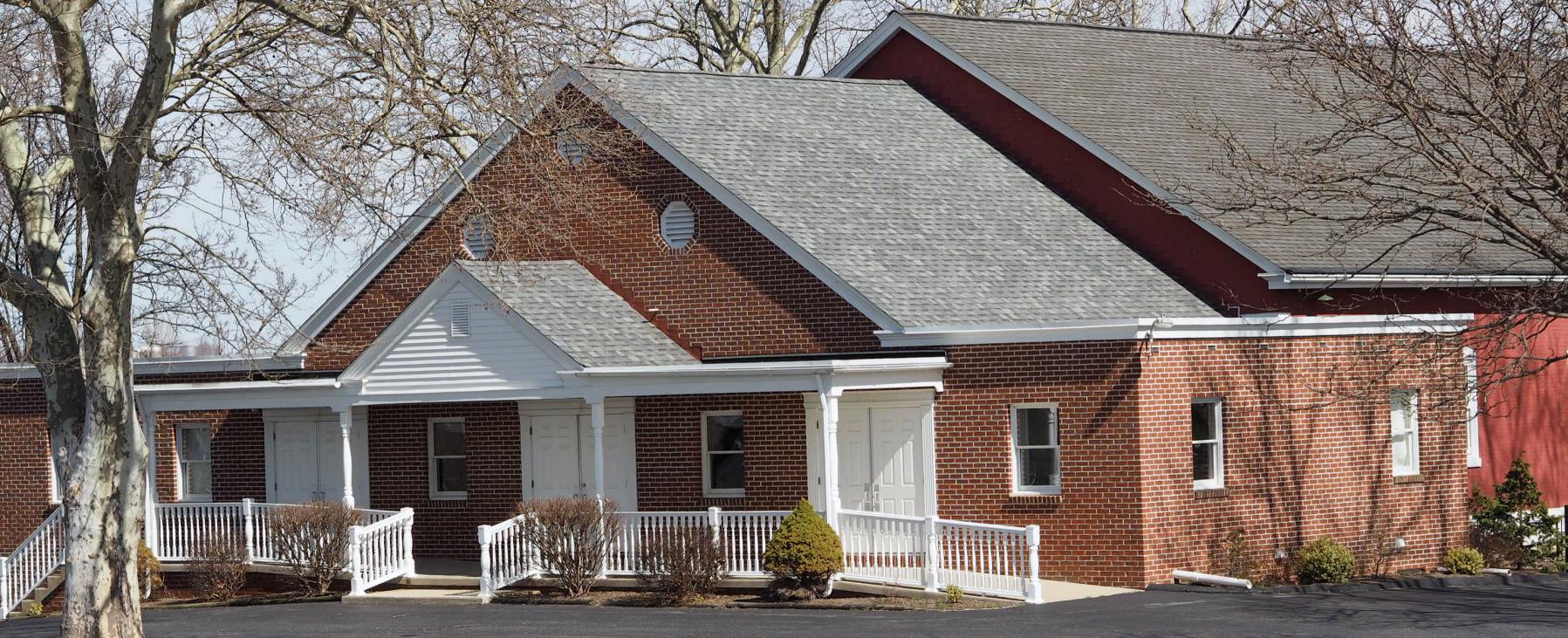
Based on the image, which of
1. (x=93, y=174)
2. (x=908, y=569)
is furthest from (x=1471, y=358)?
(x=93, y=174)

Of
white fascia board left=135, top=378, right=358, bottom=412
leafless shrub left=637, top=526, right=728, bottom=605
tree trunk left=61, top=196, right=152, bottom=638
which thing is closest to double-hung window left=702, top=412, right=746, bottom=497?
leafless shrub left=637, top=526, right=728, bottom=605

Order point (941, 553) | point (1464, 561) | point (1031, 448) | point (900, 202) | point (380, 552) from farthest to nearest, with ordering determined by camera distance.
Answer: point (900, 202), point (1464, 561), point (380, 552), point (1031, 448), point (941, 553)

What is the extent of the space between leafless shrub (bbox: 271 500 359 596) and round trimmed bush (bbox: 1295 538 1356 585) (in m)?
12.4

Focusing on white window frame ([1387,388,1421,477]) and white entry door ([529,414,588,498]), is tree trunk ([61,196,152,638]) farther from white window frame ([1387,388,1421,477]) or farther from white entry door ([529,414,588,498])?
white window frame ([1387,388,1421,477])

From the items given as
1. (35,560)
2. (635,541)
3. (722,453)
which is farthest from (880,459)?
(35,560)

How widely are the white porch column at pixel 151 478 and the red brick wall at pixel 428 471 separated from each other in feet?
10.3

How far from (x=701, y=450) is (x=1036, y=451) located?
4.84 meters

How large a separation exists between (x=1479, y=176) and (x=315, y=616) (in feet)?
48.0

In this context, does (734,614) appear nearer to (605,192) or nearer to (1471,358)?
(605,192)

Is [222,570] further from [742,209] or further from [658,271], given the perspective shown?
[742,209]

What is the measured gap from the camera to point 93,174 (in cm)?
2039

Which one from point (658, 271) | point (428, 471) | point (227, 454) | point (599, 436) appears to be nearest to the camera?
point (599, 436)

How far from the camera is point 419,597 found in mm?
25516

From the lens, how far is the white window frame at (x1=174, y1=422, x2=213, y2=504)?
3095 centimetres
